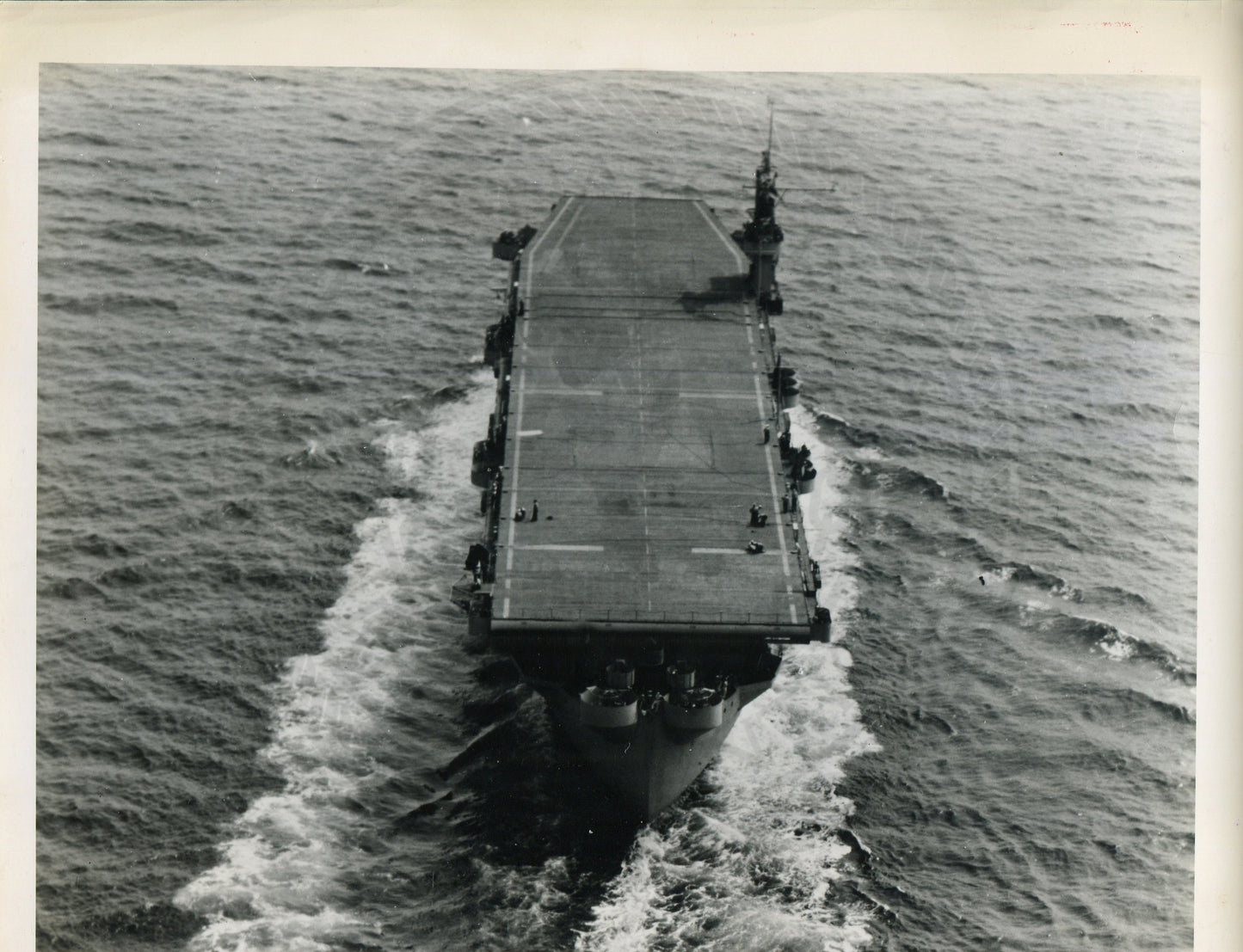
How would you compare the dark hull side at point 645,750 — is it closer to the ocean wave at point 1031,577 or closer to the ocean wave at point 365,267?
the ocean wave at point 1031,577

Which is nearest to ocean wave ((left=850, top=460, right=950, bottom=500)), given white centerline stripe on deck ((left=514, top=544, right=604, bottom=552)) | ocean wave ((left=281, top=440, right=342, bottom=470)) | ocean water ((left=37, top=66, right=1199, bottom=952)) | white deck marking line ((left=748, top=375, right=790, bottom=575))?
ocean water ((left=37, top=66, right=1199, bottom=952))

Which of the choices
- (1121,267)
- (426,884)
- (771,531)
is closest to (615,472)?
(771,531)

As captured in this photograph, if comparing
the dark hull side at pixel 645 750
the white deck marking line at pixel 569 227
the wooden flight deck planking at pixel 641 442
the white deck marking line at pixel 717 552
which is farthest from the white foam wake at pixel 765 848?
the white deck marking line at pixel 569 227

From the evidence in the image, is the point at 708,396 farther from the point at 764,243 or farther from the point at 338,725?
the point at 338,725

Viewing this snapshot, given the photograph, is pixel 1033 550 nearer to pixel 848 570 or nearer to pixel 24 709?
Result: pixel 848 570

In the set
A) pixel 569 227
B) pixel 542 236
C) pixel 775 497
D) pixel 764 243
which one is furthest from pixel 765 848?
pixel 569 227

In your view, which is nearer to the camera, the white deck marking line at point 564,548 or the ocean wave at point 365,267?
the white deck marking line at point 564,548

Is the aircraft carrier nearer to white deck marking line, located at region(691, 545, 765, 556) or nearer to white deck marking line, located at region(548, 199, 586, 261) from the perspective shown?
white deck marking line, located at region(691, 545, 765, 556)
